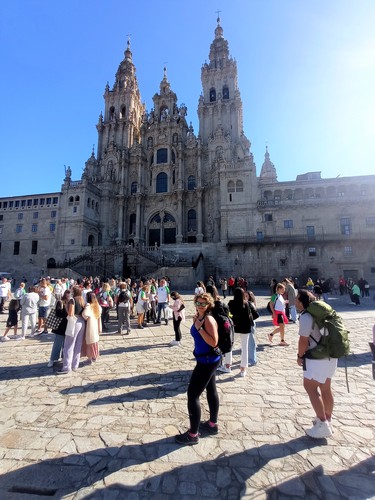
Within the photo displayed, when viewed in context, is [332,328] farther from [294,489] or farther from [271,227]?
[271,227]

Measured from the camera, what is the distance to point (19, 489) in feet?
8.75

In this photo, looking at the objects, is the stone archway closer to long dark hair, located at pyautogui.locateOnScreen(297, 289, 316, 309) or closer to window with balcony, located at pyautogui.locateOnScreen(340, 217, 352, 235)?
window with balcony, located at pyautogui.locateOnScreen(340, 217, 352, 235)

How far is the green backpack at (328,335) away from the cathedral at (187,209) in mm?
24114

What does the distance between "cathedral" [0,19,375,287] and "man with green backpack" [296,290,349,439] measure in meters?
24.0

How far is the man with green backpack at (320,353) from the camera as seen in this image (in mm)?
3387

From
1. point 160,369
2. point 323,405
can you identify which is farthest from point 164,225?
point 323,405

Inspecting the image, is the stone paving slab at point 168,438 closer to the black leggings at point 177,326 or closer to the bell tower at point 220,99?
the black leggings at point 177,326

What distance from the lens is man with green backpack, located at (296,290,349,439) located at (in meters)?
3.39

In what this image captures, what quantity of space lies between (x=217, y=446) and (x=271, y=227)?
109 feet

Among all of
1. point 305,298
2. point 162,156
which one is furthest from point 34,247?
point 305,298

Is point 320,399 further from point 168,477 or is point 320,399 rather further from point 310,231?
point 310,231

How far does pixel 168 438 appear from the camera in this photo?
11.5ft

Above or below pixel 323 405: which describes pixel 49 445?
below

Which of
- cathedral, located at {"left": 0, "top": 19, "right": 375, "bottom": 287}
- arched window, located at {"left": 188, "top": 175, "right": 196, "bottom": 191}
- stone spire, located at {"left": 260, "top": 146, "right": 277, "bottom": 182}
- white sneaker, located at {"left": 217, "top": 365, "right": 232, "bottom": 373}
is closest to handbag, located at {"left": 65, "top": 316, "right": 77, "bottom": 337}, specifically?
white sneaker, located at {"left": 217, "top": 365, "right": 232, "bottom": 373}
